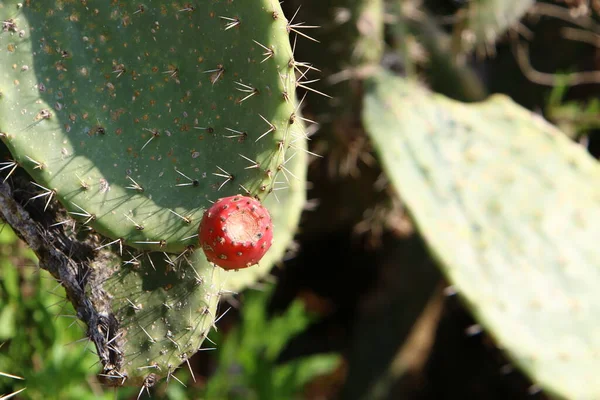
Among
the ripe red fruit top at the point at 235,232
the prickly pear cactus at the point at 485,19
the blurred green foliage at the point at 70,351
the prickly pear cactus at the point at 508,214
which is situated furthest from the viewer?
the prickly pear cactus at the point at 485,19

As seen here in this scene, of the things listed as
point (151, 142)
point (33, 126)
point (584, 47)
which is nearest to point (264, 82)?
point (151, 142)

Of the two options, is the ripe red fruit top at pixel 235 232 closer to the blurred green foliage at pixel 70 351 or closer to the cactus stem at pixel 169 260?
the cactus stem at pixel 169 260

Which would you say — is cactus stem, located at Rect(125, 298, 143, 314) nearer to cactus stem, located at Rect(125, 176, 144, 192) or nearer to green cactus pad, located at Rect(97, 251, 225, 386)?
green cactus pad, located at Rect(97, 251, 225, 386)

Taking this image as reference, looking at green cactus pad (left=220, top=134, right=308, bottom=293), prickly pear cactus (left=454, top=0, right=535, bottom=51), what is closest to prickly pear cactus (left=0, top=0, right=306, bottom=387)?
green cactus pad (left=220, top=134, right=308, bottom=293)

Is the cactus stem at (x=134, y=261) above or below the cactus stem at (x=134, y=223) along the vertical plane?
below

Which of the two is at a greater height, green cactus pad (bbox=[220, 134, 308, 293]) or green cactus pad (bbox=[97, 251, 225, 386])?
green cactus pad (bbox=[97, 251, 225, 386])

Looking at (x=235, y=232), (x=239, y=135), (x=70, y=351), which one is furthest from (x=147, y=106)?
(x=70, y=351)

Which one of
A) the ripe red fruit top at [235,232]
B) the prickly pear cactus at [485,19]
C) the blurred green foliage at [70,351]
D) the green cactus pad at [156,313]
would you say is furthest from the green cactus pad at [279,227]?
the prickly pear cactus at [485,19]

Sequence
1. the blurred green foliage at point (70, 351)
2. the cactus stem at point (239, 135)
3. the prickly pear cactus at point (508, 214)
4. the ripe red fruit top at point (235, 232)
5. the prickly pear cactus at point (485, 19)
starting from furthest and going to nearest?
the prickly pear cactus at point (485, 19), the prickly pear cactus at point (508, 214), the blurred green foliage at point (70, 351), the cactus stem at point (239, 135), the ripe red fruit top at point (235, 232)
